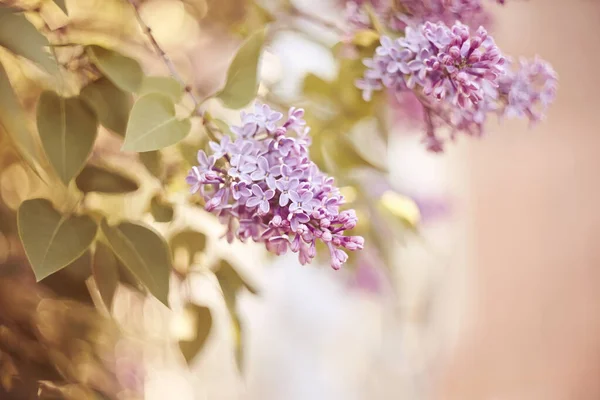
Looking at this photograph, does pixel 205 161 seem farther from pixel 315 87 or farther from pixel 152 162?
pixel 315 87

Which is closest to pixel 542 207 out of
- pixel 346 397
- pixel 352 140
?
pixel 346 397

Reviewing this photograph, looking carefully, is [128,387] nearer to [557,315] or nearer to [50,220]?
[50,220]

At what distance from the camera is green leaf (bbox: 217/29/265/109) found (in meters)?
0.27

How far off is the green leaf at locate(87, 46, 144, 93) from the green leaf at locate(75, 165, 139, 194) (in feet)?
0.19

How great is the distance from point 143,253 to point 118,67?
0.09m

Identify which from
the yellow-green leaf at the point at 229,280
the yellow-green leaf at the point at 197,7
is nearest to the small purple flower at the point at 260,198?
the yellow-green leaf at the point at 229,280

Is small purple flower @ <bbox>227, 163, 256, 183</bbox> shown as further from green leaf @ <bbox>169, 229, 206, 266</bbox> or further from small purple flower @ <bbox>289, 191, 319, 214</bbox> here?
green leaf @ <bbox>169, 229, 206, 266</bbox>

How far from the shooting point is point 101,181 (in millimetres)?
304

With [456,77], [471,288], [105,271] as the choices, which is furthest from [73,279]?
[471,288]

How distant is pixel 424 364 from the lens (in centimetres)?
101

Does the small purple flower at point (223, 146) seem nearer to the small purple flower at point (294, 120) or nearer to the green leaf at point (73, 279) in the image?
the small purple flower at point (294, 120)

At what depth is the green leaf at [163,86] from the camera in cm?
28

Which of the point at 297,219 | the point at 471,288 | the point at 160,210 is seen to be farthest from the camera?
the point at 471,288

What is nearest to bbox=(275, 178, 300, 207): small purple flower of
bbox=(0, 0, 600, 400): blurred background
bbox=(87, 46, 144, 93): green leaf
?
bbox=(87, 46, 144, 93): green leaf
